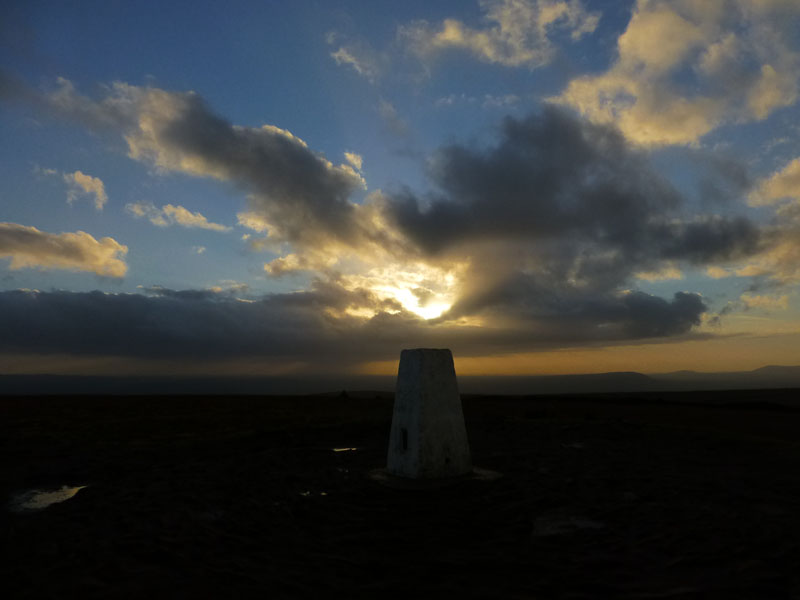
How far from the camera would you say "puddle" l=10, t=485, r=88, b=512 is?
9269mm

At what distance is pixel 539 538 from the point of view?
279 inches

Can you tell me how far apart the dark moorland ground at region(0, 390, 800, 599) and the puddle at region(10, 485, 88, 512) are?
37 cm

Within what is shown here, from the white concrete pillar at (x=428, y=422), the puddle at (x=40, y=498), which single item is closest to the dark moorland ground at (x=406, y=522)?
the puddle at (x=40, y=498)

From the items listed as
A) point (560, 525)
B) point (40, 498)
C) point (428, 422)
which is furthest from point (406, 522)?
point (40, 498)

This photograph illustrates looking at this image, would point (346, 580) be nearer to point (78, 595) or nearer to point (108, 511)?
point (78, 595)

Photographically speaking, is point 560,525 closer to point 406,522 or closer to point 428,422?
point 406,522

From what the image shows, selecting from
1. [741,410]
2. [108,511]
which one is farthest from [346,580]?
[741,410]

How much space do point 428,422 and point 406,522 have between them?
9.14ft

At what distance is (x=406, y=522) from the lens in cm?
798

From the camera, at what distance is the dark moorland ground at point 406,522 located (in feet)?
18.6

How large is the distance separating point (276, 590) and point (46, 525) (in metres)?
4.92

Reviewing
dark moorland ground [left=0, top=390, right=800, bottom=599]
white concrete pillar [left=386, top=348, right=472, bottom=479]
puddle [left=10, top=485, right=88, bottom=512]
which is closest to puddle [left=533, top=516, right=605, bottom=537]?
dark moorland ground [left=0, top=390, right=800, bottom=599]

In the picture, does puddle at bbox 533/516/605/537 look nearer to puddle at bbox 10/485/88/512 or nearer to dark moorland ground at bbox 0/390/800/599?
dark moorland ground at bbox 0/390/800/599

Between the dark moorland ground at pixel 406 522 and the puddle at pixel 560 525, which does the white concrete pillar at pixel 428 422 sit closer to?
the dark moorland ground at pixel 406 522
